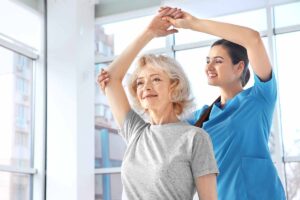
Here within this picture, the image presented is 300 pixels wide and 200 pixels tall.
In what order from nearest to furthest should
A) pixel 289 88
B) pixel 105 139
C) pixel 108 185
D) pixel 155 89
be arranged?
pixel 155 89 → pixel 289 88 → pixel 108 185 → pixel 105 139

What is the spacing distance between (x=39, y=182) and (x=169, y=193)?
3.26m

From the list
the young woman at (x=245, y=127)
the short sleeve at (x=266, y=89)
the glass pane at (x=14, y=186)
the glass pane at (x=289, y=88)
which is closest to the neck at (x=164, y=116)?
the young woman at (x=245, y=127)

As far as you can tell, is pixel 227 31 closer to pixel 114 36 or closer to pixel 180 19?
pixel 180 19

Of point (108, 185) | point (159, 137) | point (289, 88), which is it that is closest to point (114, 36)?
point (108, 185)

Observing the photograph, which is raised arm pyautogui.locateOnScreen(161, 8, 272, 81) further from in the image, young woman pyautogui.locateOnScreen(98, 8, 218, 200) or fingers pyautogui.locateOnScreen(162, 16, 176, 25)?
young woman pyautogui.locateOnScreen(98, 8, 218, 200)

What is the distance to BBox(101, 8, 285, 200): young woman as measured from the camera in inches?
59.0

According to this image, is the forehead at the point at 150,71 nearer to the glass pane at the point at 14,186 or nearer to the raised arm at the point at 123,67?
the raised arm at the point at 123,67

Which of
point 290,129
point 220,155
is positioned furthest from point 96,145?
point 220,155

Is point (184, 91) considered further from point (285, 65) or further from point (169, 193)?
point (285, 65)

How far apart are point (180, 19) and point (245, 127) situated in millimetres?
408

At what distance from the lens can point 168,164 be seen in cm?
120

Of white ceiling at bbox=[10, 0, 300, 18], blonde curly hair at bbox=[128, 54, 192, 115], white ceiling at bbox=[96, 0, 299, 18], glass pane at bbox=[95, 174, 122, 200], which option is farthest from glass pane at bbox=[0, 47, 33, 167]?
blonde curly hair at bbox=[128, 54, 192, 115]

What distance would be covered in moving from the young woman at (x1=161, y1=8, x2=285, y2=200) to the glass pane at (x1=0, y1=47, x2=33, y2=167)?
2.70 m

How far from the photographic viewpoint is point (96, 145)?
4.55 m
